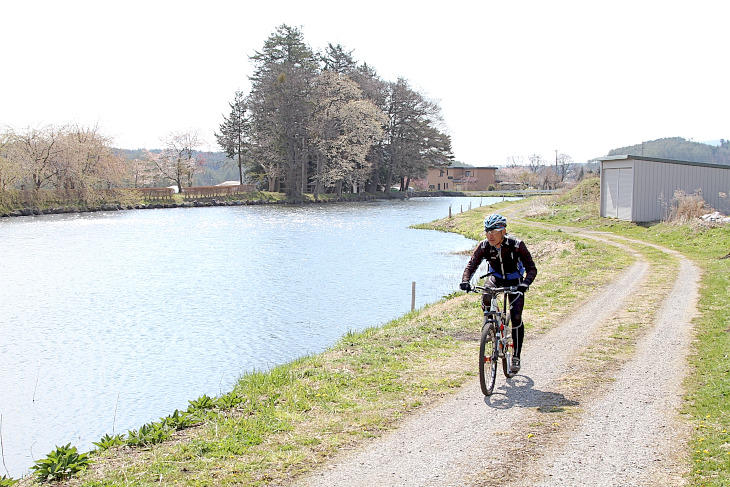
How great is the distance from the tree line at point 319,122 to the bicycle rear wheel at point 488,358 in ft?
210

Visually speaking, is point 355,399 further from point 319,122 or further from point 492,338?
point 319,122

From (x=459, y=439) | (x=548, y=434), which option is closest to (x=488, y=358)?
(x=548, y=434)

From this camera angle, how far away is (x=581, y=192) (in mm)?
44562

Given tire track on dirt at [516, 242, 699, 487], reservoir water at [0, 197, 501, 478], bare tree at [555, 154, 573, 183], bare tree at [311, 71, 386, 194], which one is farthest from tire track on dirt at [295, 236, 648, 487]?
bare tree at [555, 154, 573, 183]

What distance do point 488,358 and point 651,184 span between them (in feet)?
88.6

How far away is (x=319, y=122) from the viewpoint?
234ft

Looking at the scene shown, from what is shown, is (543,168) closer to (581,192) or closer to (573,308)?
(581,192)

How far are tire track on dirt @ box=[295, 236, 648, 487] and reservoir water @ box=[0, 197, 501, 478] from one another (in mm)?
4750

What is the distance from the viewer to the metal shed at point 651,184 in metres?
30.6

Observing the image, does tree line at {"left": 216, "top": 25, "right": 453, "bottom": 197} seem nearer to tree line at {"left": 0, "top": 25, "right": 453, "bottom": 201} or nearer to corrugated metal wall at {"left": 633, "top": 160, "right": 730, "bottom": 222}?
tree line at {"left": 0, "top": 25, "right": 453, "bottom": 201}

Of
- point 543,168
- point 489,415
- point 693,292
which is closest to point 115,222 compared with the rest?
point 693,292

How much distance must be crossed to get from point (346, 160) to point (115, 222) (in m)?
31.5

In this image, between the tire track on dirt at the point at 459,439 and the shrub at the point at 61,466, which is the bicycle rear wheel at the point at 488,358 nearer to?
the tire track on dirt at the point at 459,439

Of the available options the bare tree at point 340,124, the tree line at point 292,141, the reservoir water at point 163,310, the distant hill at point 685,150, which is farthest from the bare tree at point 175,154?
the distant hill at point 685,150
